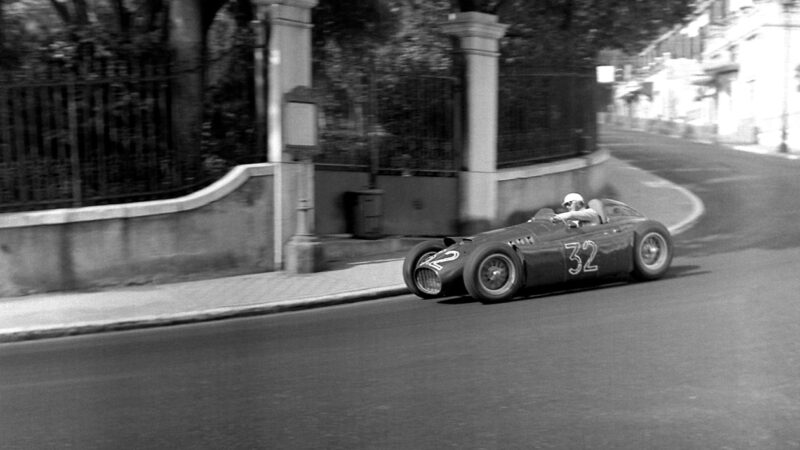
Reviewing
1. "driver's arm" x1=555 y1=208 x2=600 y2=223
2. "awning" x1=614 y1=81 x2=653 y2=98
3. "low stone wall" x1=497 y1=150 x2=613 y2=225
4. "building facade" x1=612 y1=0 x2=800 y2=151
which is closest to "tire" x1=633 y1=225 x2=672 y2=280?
"driver's arm" x1=555 y1=208 x2=600 y2=223

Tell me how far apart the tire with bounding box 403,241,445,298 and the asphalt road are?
0.65 feet

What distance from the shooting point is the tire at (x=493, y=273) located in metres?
9.66

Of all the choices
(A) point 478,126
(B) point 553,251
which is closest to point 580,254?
(B) point 553,251

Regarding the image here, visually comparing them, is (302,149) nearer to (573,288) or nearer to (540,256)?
(540,256)

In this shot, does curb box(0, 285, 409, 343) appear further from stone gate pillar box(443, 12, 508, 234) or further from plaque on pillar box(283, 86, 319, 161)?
stone gate pillar box(443, 12, 508, 234)

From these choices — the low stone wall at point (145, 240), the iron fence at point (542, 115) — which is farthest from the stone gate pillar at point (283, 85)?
the iron fence at point (542, 115)

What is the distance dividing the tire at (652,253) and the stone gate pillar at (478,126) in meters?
4.80

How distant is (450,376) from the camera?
6848 millimetres

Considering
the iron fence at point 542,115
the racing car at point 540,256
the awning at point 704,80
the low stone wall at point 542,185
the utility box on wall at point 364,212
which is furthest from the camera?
the awning at point 704,80

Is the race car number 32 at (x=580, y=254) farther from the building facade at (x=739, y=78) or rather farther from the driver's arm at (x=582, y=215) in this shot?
the building facade at (x=739, y=78)

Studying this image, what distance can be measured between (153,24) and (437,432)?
1122 cm

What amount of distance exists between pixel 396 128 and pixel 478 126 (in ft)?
4.96

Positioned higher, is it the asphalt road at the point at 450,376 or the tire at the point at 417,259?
the tire at the point at 417,259

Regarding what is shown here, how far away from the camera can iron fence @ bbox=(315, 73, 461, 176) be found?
1420 cm
